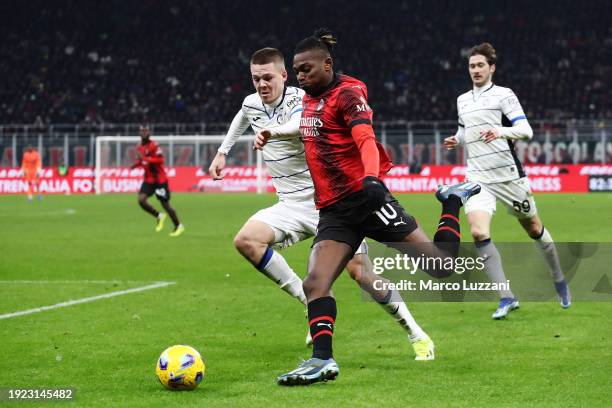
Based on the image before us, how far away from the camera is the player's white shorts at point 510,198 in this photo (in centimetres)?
941

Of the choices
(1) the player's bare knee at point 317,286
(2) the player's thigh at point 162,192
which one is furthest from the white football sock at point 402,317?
(2) the player's thigh at point 162,192

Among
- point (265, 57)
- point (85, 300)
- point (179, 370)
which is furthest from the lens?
point (85, 300)

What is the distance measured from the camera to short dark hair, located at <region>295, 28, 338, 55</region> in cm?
610

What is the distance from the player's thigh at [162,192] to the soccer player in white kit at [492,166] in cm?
1154

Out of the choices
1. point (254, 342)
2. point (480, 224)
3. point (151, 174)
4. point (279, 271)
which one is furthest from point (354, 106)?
point (151, 174)

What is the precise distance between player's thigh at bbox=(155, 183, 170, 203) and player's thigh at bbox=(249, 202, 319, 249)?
12871 millimetres

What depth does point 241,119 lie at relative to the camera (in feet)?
27.3

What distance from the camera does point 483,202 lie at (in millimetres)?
9383

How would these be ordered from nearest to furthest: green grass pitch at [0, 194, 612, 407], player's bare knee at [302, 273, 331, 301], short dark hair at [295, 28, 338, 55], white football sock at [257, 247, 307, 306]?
green grass pitch at [0, 194, 612, 407]
player's bare knee at [302, 273, 331, 301]
short dark hair at [295, 28, 338, 55]
white football sock at [257, 247, 307, 306]

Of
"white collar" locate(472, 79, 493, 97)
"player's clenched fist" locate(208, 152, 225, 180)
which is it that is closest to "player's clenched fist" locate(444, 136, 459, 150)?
"white collar" locate(472, 79, 493, 97)

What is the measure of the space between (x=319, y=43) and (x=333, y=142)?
60 cm

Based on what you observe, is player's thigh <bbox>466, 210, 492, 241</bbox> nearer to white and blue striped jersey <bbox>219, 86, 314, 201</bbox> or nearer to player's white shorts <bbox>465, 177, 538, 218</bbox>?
player's white shorts <bbox>465, 177, 538, 218</bbox>

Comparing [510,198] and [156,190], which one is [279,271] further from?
[156,190]

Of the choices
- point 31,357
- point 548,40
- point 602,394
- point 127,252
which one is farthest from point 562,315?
point 548,40
